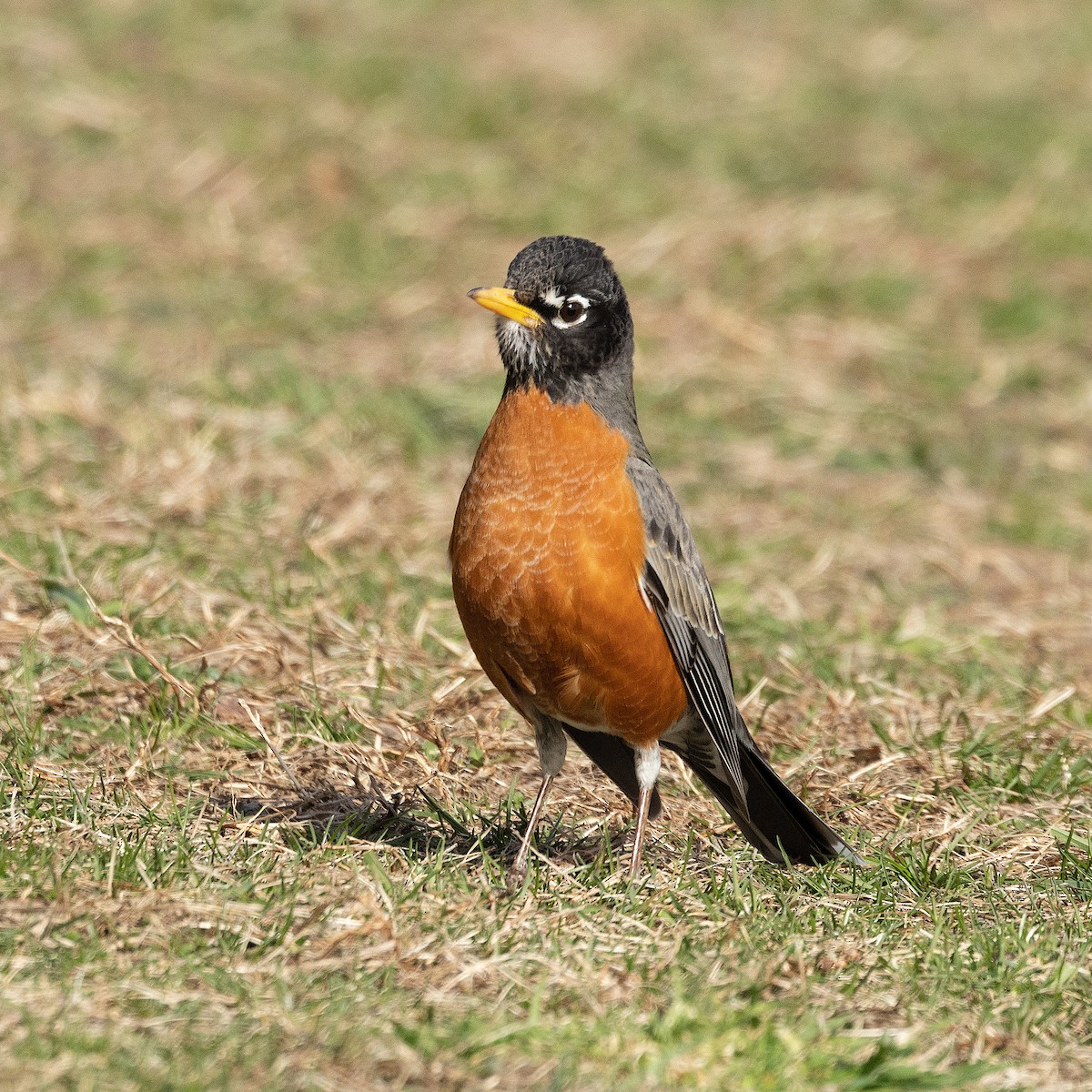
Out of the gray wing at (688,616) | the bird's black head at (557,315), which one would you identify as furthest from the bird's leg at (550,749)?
the bird's black head at (557,315)

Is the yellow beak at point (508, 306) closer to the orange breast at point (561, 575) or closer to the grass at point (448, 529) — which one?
the orange breast at point (561, 575)

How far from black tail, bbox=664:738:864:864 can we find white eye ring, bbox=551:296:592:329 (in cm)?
129

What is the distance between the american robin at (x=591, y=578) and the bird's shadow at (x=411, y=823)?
17cm

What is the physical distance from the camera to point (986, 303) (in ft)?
34.8

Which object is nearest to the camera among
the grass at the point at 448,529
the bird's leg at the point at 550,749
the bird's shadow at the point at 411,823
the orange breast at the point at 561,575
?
the grass at the point at 448,529

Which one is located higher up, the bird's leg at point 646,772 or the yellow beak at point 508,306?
the yellow beak at point 508,306

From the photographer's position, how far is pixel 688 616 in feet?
15.2

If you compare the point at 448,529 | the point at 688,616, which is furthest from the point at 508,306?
the point at 448,529

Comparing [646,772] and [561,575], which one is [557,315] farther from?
[646,772]

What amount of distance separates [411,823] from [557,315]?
4.88 ft

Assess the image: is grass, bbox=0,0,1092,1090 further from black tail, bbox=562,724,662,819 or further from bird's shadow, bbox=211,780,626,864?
black tail, bbox=562,724,662,819

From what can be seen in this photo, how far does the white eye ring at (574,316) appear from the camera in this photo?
4605mm

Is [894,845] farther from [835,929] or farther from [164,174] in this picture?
[164,174]

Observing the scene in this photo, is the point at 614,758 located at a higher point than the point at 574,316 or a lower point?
lower
